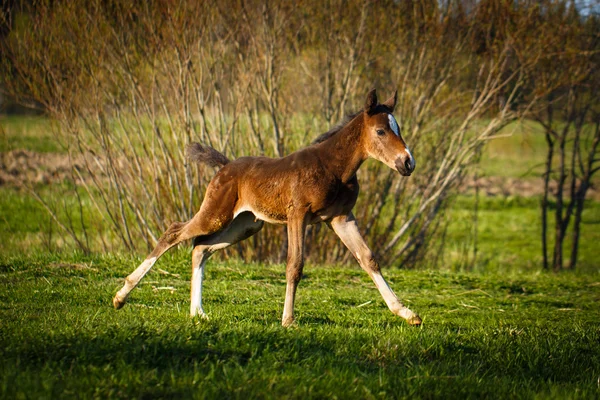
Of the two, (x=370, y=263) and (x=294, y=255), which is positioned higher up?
(x=294, y=255)

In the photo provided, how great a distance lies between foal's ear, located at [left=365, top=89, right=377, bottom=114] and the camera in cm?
667

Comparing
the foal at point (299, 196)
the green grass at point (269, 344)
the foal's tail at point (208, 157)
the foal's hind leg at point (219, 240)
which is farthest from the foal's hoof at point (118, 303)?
the foal's tail at point (208, 157)

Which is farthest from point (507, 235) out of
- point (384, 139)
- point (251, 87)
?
point (384, 139)

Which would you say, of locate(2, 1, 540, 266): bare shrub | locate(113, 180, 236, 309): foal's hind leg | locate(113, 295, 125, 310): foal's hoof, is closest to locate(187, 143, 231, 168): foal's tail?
locate(113, 180, 236, 309): foal's hind leg

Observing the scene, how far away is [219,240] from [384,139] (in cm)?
197

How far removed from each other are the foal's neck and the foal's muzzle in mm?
477

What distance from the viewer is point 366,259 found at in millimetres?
7062

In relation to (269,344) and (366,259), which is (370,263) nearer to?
(366,259)

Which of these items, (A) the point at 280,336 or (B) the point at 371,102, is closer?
(A) the point at 280,336

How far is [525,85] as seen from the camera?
45.5ft

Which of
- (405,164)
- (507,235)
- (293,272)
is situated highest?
(405,164)

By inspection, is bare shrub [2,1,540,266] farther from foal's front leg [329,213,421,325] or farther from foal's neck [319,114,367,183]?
foal's neck [319,114,367,183]

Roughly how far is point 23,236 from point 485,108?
9.01m

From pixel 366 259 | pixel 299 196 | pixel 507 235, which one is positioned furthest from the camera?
pixel 507 235
